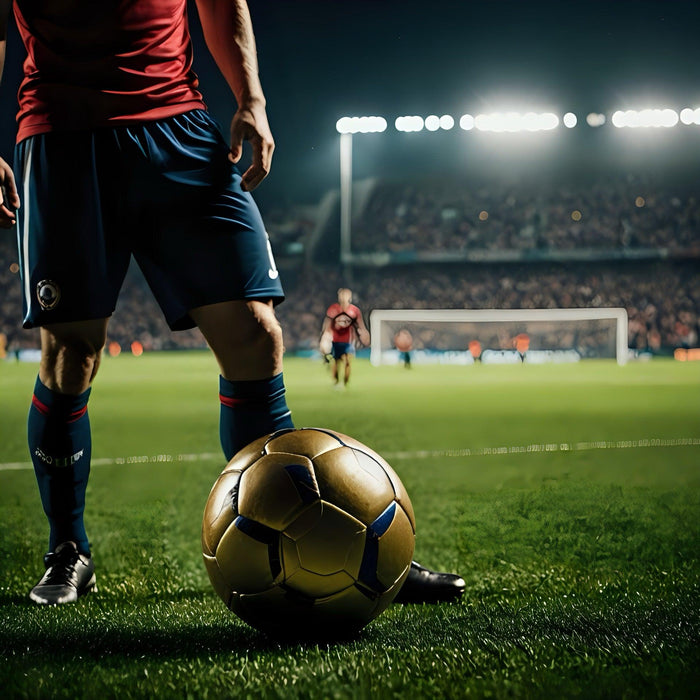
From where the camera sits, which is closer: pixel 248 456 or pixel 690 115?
pixel 248 456

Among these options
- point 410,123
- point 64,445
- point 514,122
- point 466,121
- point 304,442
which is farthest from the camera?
point 514,122

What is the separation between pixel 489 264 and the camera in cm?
2736

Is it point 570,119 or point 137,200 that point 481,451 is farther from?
point 570,119

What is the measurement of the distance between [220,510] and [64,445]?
2.50 feet

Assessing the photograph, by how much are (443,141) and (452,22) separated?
2379cm

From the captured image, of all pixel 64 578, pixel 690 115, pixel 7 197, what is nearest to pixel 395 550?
pixel 64 578

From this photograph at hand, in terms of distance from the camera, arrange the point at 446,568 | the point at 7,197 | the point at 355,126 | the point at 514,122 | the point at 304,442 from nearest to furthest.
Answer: the point at 304,442
the point at 7,197
the point at 446,568
the point at 355,126
the point at 514,122

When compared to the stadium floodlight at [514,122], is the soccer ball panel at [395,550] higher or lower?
lower

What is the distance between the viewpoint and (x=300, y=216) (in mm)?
29391

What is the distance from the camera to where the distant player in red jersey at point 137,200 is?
6.37 ft

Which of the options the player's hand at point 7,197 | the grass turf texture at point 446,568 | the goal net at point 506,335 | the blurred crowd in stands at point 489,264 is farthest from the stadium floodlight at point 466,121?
the player's hand at point 7,197

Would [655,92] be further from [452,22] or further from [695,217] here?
[452,22]

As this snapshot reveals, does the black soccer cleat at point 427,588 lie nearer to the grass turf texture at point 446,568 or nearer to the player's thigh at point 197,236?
the grass turf texture at point 446,568

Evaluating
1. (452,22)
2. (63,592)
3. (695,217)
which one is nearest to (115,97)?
(63,592)
